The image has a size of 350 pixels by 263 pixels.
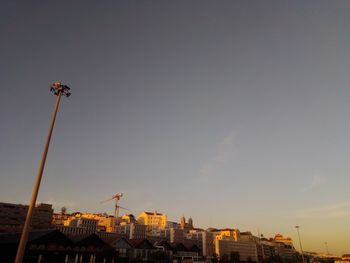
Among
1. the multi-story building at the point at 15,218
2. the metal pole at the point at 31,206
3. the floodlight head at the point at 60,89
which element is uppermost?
the multi-story building at the point at 15,218

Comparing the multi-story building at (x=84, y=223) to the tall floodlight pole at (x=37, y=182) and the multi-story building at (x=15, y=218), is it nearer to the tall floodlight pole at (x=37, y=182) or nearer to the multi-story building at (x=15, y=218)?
the multi-story building at (x=15, y=218)

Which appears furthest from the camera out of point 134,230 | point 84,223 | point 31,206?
point 134,230

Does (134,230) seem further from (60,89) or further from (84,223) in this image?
(60,89)

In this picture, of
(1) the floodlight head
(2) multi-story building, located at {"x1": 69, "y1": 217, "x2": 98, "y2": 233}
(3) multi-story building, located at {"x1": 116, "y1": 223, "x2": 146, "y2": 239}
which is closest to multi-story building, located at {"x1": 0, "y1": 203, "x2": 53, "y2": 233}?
(2) multi-story building, located at {"x1": 69, "y1": 217, "x2": 98, "y2": 233}

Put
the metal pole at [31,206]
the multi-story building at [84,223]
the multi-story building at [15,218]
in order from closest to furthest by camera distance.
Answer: the metal pole at [31,206], the multi-story building at [15,218], the multi-story building at [84,223]

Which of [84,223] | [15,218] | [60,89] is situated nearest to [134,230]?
[84,223]

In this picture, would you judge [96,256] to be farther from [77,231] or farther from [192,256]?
[77,231]

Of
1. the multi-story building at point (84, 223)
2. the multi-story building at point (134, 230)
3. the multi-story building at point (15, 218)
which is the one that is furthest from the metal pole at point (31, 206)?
the multi-story building at point (134, 230)

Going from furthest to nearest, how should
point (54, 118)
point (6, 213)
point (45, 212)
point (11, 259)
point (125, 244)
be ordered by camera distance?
point (45, 212) → point (6, 213) → point (125, 244) → point (11, 259) → point (54, 118)

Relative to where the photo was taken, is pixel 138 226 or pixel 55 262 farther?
pixel 138 226

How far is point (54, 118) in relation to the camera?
80.6 ft

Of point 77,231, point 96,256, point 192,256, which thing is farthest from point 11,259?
point 77,231

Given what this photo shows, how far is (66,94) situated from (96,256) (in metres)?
60.5

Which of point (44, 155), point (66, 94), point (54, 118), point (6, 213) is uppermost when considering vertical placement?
point (6, 213)
